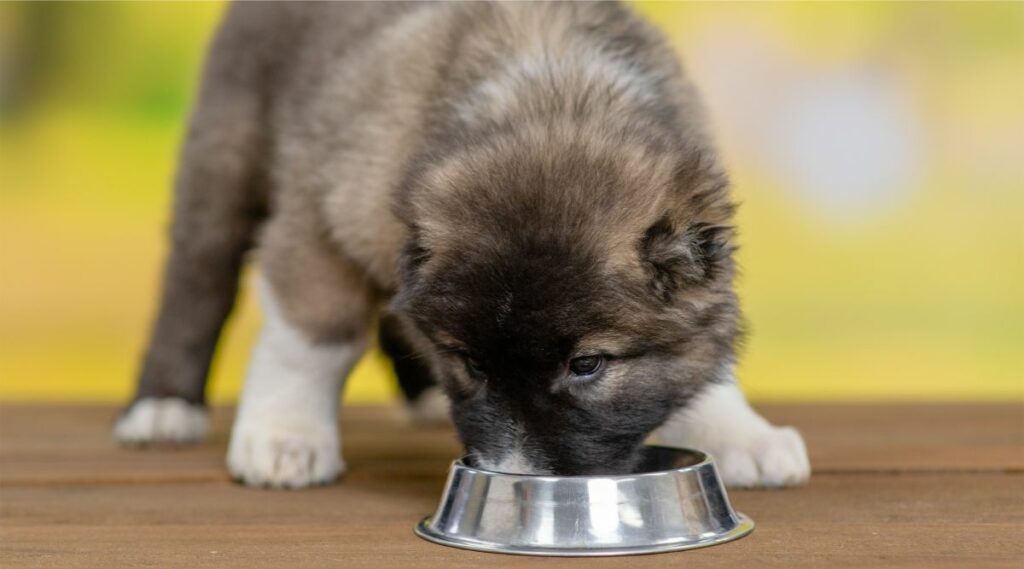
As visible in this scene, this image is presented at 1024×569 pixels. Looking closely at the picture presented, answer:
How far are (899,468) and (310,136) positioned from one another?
1.52m

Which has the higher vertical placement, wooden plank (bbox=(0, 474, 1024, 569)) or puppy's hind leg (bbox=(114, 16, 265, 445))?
puppy's hind leg (bbox=(114, 16, 265, 445))

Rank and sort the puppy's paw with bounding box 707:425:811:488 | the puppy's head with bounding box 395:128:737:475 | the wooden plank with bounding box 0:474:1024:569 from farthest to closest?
the puppy's paw with bounding box 707:425:811:488, the puppy's head with bounding box 395:128:737:475, the wooden plank with bounding box 0:474:1024:569

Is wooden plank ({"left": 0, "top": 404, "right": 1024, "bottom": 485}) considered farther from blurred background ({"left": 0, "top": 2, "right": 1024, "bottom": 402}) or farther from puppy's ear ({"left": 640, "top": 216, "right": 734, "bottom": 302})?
blurred background ({"left": 0, "top": 2, "right": 1024, "bottom": 402})

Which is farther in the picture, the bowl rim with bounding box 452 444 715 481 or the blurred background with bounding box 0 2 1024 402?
the blurred background with bounding box 0 2 1024 402

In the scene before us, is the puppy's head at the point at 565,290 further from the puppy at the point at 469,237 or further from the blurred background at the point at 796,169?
the blurred background at the point at 796,169

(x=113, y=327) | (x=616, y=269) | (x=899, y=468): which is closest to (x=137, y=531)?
(x=616, y=269)

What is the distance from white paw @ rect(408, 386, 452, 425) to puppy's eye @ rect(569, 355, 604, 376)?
181 centimetres

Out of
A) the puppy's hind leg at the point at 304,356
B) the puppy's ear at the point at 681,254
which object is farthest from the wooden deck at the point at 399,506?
the puppy's ear at the point at 681,254

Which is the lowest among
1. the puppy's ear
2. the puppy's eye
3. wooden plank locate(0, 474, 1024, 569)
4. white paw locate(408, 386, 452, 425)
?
wooden plank locate(0, 474, 1024, 569)

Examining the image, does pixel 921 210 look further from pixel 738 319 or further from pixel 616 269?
pixel 616 269

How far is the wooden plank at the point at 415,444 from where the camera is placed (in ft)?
10.8

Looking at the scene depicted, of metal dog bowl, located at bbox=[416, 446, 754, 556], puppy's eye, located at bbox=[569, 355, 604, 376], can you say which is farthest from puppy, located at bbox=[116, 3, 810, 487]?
metal dog bowl, located at bbox=[416, 446, 754, 556]

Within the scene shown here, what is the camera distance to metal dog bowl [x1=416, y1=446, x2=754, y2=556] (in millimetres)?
2361

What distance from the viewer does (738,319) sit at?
2.85 meters
